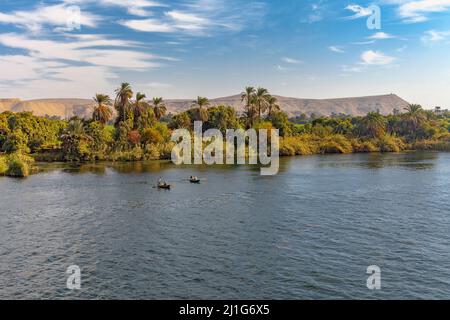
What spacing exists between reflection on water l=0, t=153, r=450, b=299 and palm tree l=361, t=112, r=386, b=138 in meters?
73.9

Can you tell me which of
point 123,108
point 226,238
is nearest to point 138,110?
point 123,108

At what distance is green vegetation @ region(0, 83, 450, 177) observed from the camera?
334 ft

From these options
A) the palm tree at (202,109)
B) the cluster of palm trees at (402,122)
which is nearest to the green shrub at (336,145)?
the cluster of palm trees at (402,122)

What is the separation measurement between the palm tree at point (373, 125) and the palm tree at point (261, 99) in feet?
111

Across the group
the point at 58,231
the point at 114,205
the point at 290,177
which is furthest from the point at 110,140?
Answer: the point at 58,231

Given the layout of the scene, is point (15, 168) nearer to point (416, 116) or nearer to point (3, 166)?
point (3, 166)

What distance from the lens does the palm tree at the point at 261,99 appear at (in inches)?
5000

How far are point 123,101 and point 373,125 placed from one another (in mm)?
75815

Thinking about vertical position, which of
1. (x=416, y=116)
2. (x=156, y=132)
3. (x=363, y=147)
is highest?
(x=416, y=116)

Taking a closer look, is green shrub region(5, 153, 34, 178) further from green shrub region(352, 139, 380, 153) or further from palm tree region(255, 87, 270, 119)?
green shrub region(352, 139, 380, 153)

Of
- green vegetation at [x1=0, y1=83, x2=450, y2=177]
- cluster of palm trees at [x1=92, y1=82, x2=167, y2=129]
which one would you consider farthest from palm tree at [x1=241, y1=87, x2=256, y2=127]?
cluster of palm trees at [x1=92, y1=82, x2=167, y2=129]

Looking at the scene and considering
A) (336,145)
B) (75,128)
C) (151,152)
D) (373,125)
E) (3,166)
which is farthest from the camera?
(373,125)

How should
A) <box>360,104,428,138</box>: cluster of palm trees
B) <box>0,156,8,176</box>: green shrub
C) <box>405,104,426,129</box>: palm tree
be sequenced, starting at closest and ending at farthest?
1. <box>0,156,8,176</box>: green shrub
2. <box>360,104,428,138</box>: cluster of palm trees
3. <box>405,104,426,129</box>: palm tree

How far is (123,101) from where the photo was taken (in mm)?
115375
